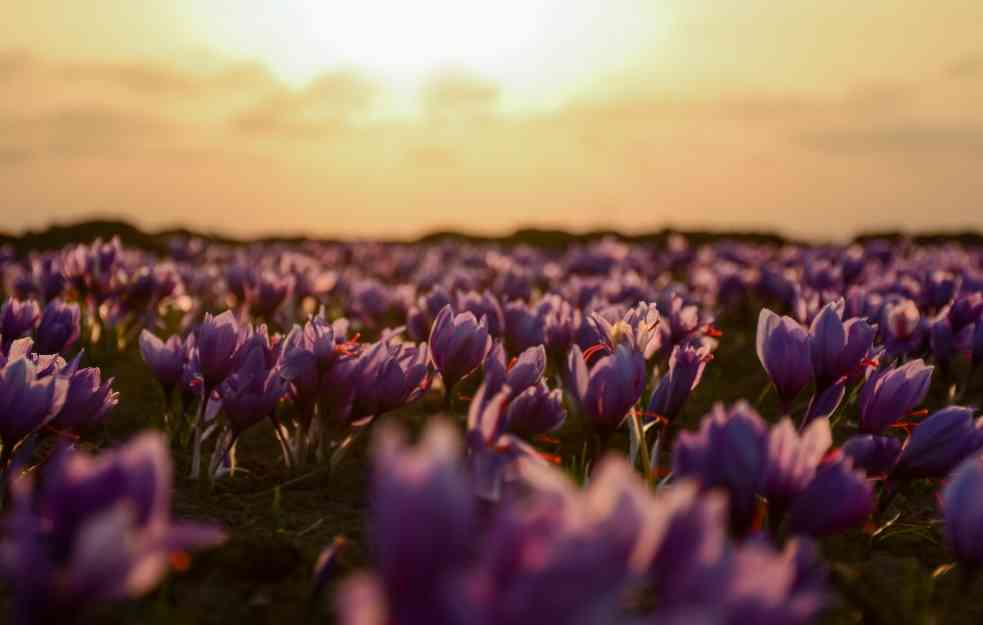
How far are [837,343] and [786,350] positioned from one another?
25 cm

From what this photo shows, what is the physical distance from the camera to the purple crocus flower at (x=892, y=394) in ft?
9.05

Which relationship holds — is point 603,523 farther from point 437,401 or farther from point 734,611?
point 437,401

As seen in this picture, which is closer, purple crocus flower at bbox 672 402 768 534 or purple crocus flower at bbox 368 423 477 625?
purple crocus flower at bbox 368 423 477 625

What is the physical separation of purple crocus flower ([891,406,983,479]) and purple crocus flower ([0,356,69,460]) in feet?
7.14

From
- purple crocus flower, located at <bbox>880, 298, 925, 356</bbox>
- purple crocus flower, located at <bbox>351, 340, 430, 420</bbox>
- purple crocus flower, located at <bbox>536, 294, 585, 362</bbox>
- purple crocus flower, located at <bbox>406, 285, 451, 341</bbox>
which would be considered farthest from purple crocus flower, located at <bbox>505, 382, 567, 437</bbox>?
purple crocus flower, located at <bbox>880, 298, 925, 356</bbox>

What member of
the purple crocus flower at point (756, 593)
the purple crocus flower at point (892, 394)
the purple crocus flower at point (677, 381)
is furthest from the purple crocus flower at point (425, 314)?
the purple crocus flower at point (756, 593)

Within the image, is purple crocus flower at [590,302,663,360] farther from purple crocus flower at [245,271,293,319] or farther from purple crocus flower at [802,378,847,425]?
purple crocus flower at [245,271,293,319]

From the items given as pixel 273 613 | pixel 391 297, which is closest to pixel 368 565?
pixel 273 613

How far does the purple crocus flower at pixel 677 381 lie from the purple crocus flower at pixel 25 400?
1679 millimetres

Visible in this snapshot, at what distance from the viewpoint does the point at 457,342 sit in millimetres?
3457

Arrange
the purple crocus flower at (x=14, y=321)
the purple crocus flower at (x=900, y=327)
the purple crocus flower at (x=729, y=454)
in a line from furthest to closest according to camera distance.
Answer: the purple crocus flower at (x=900, y=327) < the purple crocus flower at (x=14, y=321) < the purple crocus flower at (x=729, y=454)

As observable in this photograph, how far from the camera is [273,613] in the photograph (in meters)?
2.31

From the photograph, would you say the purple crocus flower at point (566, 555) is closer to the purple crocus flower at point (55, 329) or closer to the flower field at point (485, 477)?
the flower field at point (485, 477)

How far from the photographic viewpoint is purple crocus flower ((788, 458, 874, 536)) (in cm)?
191
